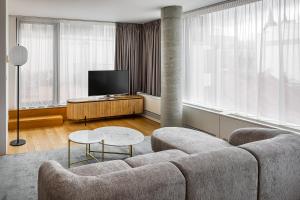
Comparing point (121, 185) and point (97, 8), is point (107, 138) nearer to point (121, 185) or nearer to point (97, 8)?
point (121, 185)

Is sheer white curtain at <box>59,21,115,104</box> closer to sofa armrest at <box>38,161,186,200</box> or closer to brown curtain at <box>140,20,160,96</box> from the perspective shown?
brown curtain at <box>140,20,160,96</box>

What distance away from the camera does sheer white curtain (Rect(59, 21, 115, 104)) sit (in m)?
6.30

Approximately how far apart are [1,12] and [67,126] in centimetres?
275

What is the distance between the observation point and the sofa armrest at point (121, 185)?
56.7 inches

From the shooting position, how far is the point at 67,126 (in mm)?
5793

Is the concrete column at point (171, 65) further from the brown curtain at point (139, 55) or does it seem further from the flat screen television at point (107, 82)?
the flat screen television at point (107, 82)

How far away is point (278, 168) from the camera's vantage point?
2000 millimetres

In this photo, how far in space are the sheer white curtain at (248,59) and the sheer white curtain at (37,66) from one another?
125 inches

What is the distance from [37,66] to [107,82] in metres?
1.62

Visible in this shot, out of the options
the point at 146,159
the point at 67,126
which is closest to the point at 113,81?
the point at 67,126

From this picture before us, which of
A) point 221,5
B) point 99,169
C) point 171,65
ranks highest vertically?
point 221,5

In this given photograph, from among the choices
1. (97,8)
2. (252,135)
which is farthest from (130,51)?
(252,135)

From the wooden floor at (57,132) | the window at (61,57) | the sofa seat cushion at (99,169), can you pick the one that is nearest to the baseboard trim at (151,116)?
the wooden floor at (57,132)

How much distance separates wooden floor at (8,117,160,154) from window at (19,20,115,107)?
2.89 ft
